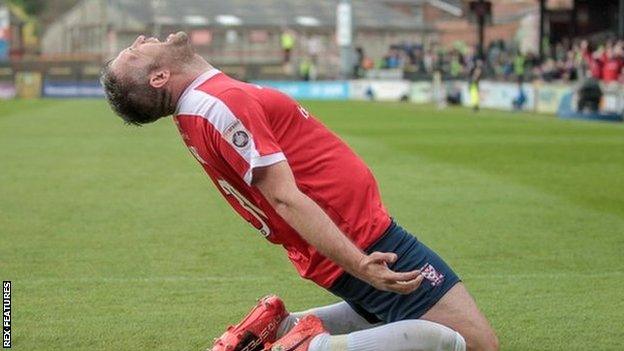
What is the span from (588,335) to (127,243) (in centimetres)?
489

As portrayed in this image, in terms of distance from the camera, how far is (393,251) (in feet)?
18.2

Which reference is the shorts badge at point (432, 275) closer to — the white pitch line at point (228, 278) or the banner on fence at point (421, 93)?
the white pitch line at point (228, 278)

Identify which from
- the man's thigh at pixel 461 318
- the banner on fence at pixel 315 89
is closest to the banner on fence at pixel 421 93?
the banner on fence at pixel 315 89

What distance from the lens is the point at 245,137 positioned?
5.11 m

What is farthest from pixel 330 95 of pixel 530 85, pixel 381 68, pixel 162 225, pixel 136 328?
pixel 136 328

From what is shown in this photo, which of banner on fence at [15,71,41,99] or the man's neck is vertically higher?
the man's neck

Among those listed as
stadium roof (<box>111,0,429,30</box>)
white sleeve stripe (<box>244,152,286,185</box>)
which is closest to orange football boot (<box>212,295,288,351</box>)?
white sleeve stripe (<box>244,152,286,185</box>)

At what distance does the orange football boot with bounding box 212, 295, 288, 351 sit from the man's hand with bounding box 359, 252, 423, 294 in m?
0.93

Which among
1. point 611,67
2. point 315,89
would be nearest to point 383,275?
point 611,67

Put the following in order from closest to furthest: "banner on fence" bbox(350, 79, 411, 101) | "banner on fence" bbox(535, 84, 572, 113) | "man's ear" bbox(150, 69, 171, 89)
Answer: "man's ear" bbox(150, 69, 171, 89) < "banner on fence" bbox(535, 84, 572, 113) < "banner on fence" bbox(350, 79, 411, 101)

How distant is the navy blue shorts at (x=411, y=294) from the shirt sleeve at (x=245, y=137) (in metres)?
0.68

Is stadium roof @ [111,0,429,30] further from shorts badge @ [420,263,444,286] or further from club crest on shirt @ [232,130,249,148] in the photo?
club crest on shirt @ [232,130,249,148]

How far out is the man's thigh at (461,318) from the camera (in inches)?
219

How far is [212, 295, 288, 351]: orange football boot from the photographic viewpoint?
591cm
